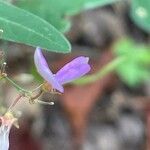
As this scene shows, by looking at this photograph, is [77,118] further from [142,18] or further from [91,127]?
[142,18]

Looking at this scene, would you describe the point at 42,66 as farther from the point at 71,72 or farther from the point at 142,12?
the point at 142,12

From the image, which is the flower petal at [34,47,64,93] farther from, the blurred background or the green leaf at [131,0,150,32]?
the blurred background

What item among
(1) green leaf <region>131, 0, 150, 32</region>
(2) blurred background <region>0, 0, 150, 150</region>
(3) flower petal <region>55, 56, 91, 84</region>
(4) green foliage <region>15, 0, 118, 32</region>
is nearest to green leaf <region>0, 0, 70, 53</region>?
(3) flower petal <region>55, 56, 91, 84</region>

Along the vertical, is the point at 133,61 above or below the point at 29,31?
above

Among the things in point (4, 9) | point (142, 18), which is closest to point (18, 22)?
point (4, 9)

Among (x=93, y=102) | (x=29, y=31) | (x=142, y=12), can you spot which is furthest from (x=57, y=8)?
(x=93, y=102)

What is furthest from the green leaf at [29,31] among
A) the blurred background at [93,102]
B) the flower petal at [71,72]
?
the blurred background at [93,102]

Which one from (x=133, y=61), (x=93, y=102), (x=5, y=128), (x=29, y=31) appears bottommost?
(x=5, y=128)

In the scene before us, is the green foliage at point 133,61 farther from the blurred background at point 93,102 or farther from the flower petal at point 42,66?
the flower petal at point 42,66
